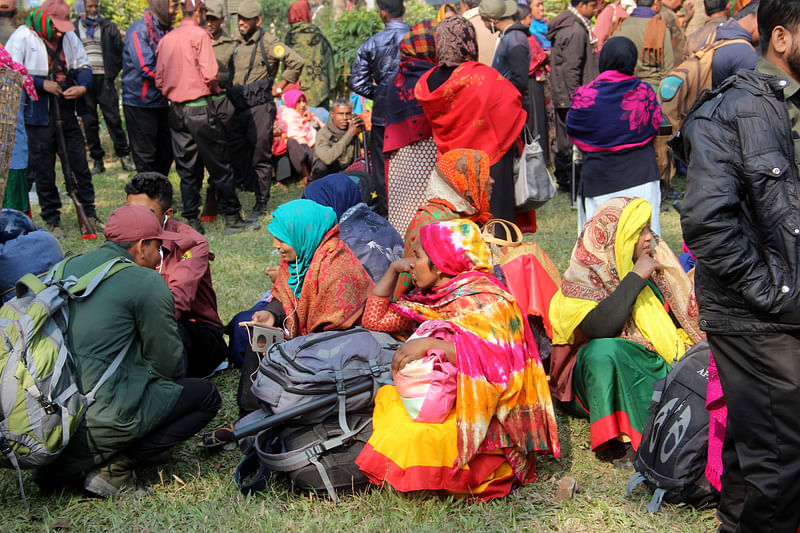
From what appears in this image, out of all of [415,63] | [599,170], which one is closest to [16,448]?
[415,63]

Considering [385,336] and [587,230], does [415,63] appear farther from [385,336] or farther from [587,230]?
[385,336]

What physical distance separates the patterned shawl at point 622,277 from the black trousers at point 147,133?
5.65m

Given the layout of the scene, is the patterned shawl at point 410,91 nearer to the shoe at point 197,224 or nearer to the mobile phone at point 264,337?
the mobile phone at point 264,337

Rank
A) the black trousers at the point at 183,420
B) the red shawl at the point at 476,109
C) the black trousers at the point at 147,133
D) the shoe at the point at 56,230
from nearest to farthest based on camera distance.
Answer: the black trousers at the point at 183,420 < the red shawl at the point at 476,109 < the shoe at the point at 56,230 < the black trousers at the point at 147,133

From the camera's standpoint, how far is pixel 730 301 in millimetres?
2299

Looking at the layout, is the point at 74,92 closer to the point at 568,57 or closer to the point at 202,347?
the point at 202,347

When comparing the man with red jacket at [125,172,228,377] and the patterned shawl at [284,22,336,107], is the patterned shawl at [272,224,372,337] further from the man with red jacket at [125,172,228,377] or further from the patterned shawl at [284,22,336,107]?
the patterned shawl at [284,22,336,107]

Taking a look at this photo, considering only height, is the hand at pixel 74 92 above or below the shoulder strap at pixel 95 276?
above

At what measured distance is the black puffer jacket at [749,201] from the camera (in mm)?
2164

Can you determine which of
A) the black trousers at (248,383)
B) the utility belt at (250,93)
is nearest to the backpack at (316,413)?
the black trousers at (248,383)

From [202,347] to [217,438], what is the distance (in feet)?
2.62

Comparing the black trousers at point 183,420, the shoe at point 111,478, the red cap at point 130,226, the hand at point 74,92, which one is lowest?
the shoe at point 111,478

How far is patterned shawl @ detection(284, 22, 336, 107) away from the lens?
1104 centimetres

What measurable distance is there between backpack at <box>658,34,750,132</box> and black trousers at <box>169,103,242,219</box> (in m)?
4.34
